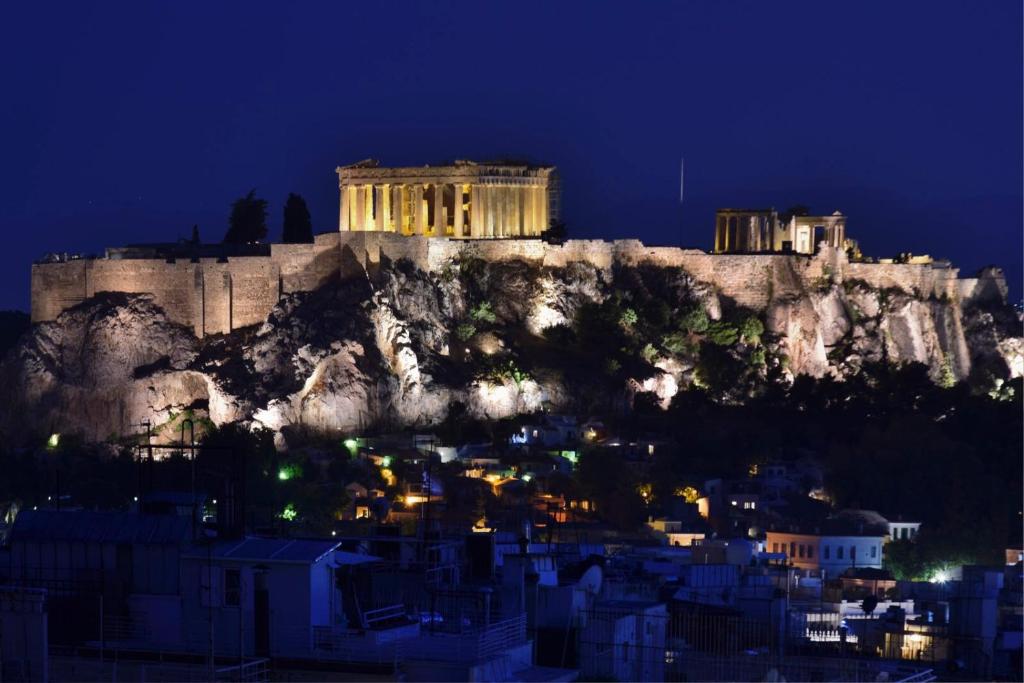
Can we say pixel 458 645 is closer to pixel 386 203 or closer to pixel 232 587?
pixel 232 587

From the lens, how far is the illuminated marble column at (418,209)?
8531cm

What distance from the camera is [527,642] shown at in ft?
89.2

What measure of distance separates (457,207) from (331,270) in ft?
24.8

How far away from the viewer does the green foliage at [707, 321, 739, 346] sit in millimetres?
84562

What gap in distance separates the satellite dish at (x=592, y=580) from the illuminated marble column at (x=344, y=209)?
171 ft

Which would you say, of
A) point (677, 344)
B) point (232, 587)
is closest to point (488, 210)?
point (677, 344)

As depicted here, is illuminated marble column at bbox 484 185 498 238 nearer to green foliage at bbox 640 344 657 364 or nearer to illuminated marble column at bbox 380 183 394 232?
illuminated marble column at bbox 380 183 394 232

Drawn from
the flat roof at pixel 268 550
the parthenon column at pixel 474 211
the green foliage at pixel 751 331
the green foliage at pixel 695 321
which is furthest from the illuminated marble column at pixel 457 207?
the flat roof at pixel 268 550

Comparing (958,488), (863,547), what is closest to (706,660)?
(863,547)

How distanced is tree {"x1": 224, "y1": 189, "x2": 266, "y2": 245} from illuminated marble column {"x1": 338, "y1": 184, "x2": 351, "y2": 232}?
341 cm

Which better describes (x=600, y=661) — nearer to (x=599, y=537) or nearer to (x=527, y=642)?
(x=527, y=642)

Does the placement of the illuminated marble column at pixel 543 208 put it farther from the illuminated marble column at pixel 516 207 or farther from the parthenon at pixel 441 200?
the illuminated marble column at pixel 516 207

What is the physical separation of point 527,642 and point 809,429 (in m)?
54.7

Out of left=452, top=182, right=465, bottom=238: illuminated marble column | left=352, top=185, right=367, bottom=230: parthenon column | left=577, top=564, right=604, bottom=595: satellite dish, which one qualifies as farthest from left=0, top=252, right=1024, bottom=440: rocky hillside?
left=577, top=564, right=604, bottom=595: satellite dish
